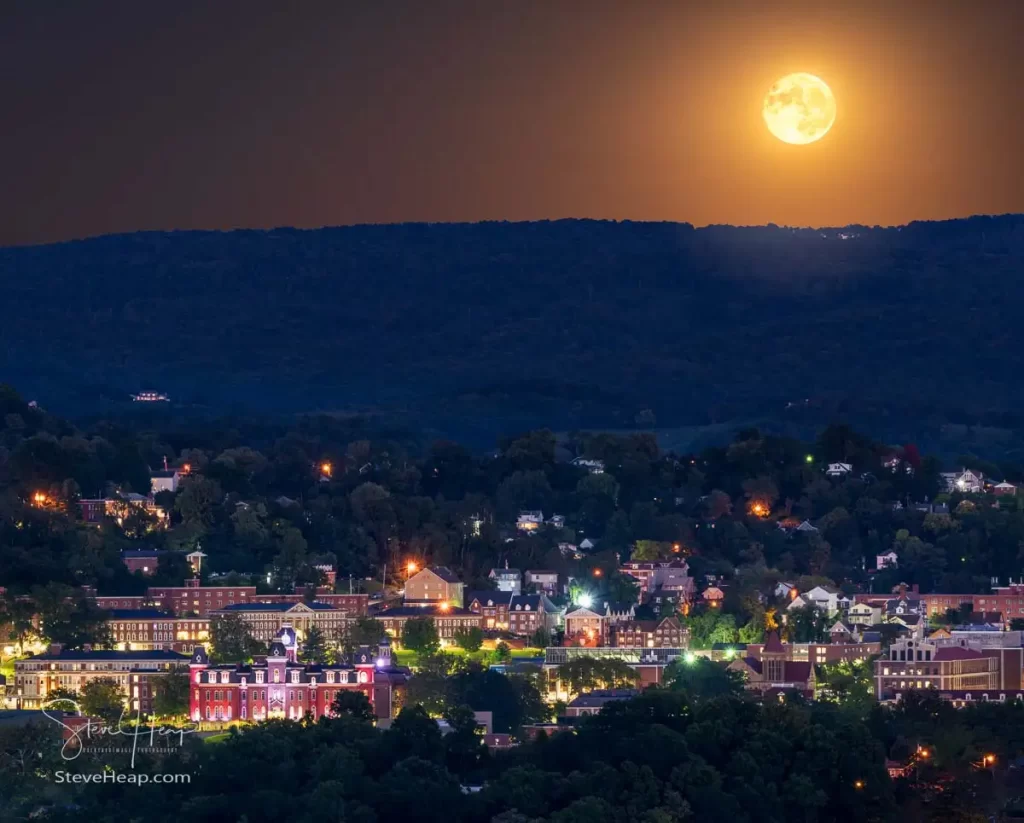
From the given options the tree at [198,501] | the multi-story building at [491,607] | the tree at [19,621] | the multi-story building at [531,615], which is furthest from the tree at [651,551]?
the tree at [19,621]

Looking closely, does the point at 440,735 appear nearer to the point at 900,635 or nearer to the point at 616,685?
the point at 616,685

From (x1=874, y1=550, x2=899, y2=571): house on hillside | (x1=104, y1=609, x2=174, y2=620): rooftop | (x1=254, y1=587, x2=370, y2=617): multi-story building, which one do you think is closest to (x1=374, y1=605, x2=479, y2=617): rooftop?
(x1=254, y1=587, x2=370, y2=617): multi-story building

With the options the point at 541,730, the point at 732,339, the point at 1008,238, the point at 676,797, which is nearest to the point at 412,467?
the point at 541,730

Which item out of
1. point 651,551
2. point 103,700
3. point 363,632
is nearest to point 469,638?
point 363,632

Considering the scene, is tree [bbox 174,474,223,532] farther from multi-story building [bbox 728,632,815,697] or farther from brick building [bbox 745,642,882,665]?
multi-story building [bbox 728,632,815,697]

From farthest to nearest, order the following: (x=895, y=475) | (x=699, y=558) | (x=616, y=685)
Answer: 1. (x=895, y=475)
2. (x=699, y=558)
3. (x=616, y=685)
